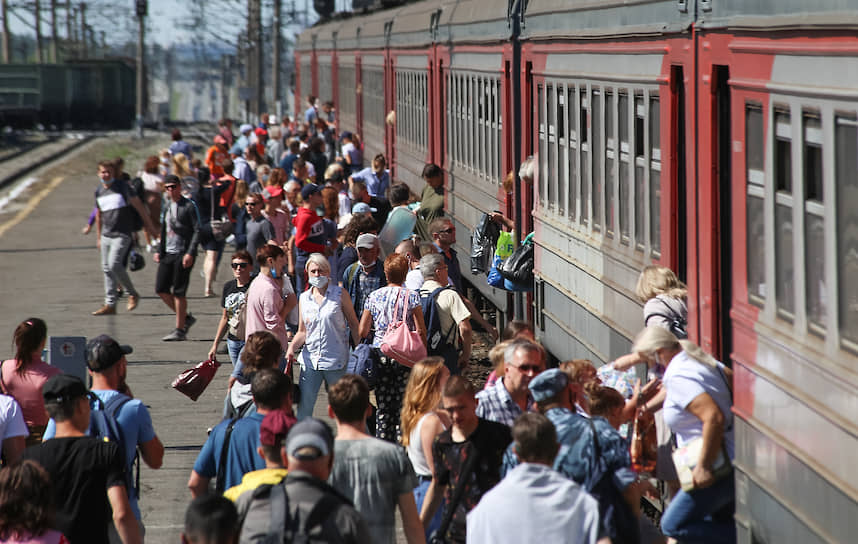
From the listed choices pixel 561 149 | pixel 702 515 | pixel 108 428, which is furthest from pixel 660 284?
pixel 561 149

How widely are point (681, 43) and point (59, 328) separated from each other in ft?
31.1

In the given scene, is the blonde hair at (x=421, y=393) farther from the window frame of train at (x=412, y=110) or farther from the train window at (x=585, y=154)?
the window frame of train at (x=412, y=110)

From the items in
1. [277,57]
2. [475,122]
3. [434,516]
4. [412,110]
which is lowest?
[434,516]

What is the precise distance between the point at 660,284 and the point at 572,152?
120 inches

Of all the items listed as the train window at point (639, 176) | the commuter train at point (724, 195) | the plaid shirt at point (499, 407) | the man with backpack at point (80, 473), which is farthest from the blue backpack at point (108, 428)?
the train window at point (639, 176)

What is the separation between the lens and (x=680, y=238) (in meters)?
7.26

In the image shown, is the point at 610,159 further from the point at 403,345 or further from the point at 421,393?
the point at 421,393

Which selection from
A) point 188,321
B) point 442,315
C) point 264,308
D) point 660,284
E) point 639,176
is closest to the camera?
point 660,284

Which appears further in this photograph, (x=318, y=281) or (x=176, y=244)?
(x=176, y=244)

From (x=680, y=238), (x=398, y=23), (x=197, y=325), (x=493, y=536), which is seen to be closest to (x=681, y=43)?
(x=680, y=238)

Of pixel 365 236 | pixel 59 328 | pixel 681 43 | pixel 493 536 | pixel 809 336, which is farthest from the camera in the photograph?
pixel 59 328

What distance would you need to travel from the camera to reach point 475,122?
14.4 m

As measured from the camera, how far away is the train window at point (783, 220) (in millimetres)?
5508

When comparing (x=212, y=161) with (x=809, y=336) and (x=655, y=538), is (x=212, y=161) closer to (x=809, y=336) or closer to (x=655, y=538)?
(x=655, y=538)
